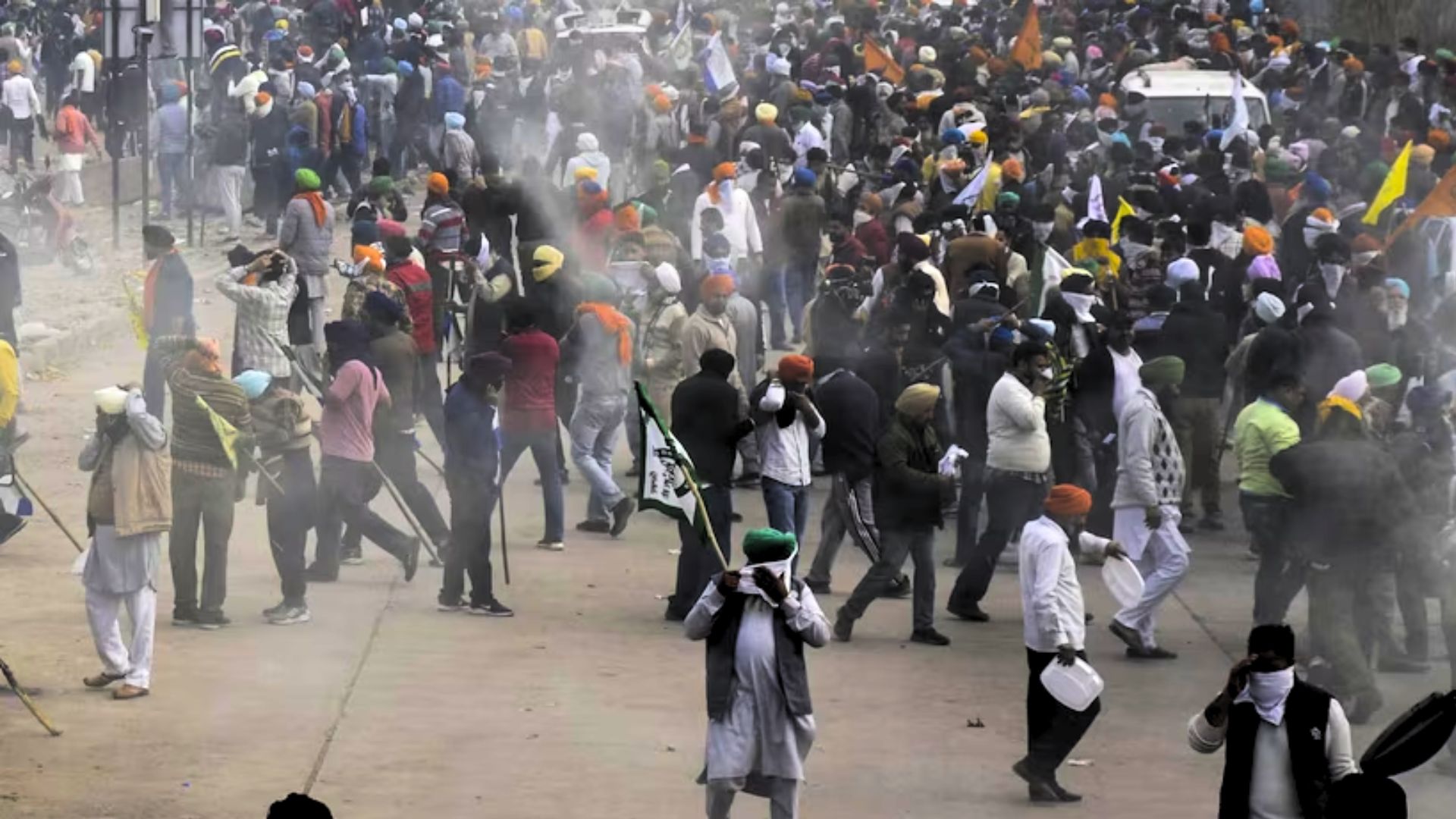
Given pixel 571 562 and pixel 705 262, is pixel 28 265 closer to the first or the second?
pixel 705 262

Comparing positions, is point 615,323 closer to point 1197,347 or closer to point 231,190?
point 1197,347

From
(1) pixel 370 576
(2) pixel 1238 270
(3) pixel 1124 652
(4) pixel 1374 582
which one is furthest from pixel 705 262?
(4) pixel 1374 582

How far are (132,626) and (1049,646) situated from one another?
412cm

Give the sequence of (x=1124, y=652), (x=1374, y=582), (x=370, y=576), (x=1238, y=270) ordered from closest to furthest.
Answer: (x=1374, y=582) → (x=1124, y=652) → (x=370, y=576) → (x=1238, y=270)

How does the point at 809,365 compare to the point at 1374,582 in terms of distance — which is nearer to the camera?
the point at 1374,582

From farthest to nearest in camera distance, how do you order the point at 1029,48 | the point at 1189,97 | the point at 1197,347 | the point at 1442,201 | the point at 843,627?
the point at 1029,48 < the point at 1189,97 < the point at 1442,201 < the point at 1197,347 < the point at 843,627

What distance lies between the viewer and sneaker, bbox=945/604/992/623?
46.5 ft

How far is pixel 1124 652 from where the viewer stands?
13586mm

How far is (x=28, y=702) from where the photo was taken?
37.8ft

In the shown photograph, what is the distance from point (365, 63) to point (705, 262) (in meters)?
14.4

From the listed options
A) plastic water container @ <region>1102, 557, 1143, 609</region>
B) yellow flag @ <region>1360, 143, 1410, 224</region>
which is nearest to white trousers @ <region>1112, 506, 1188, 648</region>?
plastic water container @ <region>1102, 557, 1143, 609</region>

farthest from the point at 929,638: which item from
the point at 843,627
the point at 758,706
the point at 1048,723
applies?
the point at 758,706

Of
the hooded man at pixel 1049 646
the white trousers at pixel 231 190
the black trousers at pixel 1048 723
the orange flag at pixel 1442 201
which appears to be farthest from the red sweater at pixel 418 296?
the white trousers at pixel 231 190

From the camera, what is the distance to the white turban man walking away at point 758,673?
9508 millimetres
